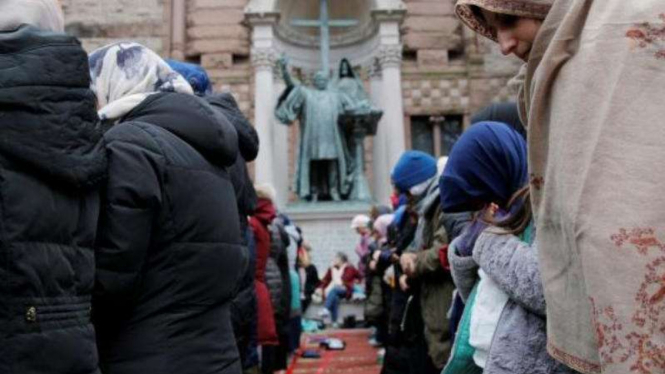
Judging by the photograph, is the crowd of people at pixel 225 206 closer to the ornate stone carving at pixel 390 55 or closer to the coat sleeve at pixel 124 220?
the coat sleeve at pixel 124 220

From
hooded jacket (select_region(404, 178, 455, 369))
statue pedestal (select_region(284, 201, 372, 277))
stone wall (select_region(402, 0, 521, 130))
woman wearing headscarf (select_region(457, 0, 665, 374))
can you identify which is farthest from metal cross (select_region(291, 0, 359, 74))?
woman wearing headscarf (select_region(457, 0, 665, 374))

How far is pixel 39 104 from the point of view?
1.16 m

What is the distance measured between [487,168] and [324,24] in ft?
28.9

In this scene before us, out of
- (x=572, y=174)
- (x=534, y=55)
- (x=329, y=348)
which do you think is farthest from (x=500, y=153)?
(x=329, y=348)

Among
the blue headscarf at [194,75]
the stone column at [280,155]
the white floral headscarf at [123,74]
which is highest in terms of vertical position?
the white floral headscarf at [123,74]

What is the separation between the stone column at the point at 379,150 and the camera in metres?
10.1

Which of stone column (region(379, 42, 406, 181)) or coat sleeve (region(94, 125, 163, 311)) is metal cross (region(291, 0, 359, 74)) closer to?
stone column (region(379, 42, 406, 181))

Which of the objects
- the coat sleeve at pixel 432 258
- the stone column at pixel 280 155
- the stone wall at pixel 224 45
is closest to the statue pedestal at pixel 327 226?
the stone column at pixel 280 155

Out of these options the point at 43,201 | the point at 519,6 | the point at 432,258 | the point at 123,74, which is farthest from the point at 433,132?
the point at 43,201

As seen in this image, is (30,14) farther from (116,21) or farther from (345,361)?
(116,21)

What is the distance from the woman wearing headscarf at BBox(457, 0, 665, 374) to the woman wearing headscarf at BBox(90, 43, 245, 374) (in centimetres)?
86

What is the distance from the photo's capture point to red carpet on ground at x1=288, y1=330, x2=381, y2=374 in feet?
16.7

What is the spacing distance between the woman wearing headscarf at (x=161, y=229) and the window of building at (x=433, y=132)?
9893mm

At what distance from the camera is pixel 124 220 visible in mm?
1423
